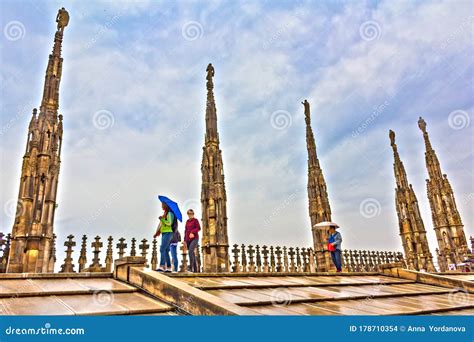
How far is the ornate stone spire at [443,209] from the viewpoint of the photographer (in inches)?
997

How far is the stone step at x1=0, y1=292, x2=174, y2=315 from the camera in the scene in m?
3.58

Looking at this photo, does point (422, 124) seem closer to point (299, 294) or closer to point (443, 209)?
point (443, 209)

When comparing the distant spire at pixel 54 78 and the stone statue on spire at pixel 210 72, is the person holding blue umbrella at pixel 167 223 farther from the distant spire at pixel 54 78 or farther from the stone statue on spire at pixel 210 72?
the stone statue on spire at pixel 210 72

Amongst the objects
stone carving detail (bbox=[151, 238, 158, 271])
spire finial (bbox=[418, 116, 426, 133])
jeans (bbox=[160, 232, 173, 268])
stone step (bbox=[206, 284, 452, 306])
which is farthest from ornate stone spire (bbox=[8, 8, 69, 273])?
spire finial (bbox=[418, 116, 426, 133])

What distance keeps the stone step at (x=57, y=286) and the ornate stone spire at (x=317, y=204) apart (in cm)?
1497

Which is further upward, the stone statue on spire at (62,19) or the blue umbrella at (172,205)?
the stone statue on spire at (62,19)

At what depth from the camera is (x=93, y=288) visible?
187 inches

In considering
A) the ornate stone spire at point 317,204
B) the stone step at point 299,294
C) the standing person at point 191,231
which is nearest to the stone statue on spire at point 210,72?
the ornate stone spire at point 317,204

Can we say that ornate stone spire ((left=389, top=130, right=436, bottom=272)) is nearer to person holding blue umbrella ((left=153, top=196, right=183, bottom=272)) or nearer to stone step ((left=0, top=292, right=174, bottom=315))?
person holding blue umbrella ((left=153, top=196, right=183, bottom=272))

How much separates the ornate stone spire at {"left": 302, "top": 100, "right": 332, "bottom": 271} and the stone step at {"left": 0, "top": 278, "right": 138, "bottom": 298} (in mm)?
14969
